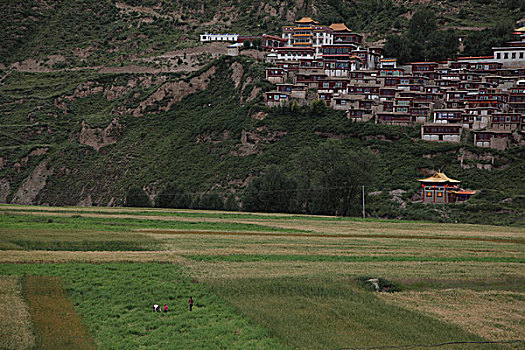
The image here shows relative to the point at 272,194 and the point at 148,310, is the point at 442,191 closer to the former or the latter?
the point at 272,194

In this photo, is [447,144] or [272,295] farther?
[447,144]

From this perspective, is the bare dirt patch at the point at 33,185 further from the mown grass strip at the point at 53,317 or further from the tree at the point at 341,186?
the mown grass strip at the point at 53,317

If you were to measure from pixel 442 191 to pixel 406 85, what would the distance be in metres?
40.1

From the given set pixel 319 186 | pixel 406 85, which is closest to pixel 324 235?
pixel 319 186

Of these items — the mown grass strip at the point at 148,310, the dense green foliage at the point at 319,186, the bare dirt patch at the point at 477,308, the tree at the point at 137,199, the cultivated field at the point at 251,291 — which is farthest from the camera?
the tree at the point at 137,199

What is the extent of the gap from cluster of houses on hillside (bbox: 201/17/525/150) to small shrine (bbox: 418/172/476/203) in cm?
1465

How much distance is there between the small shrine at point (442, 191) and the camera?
9069 cm

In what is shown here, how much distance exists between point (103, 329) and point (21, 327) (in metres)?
2.72

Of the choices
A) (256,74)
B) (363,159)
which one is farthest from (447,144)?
(256,74)

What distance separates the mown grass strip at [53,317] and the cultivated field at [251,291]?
64mm

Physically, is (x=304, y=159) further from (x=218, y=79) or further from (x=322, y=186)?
(x=218, y=79)

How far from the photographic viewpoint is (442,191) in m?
91.6

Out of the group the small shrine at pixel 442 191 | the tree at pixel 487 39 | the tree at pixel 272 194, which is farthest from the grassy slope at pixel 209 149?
the tree at pixel 487 39

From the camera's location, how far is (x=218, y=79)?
13625cm
